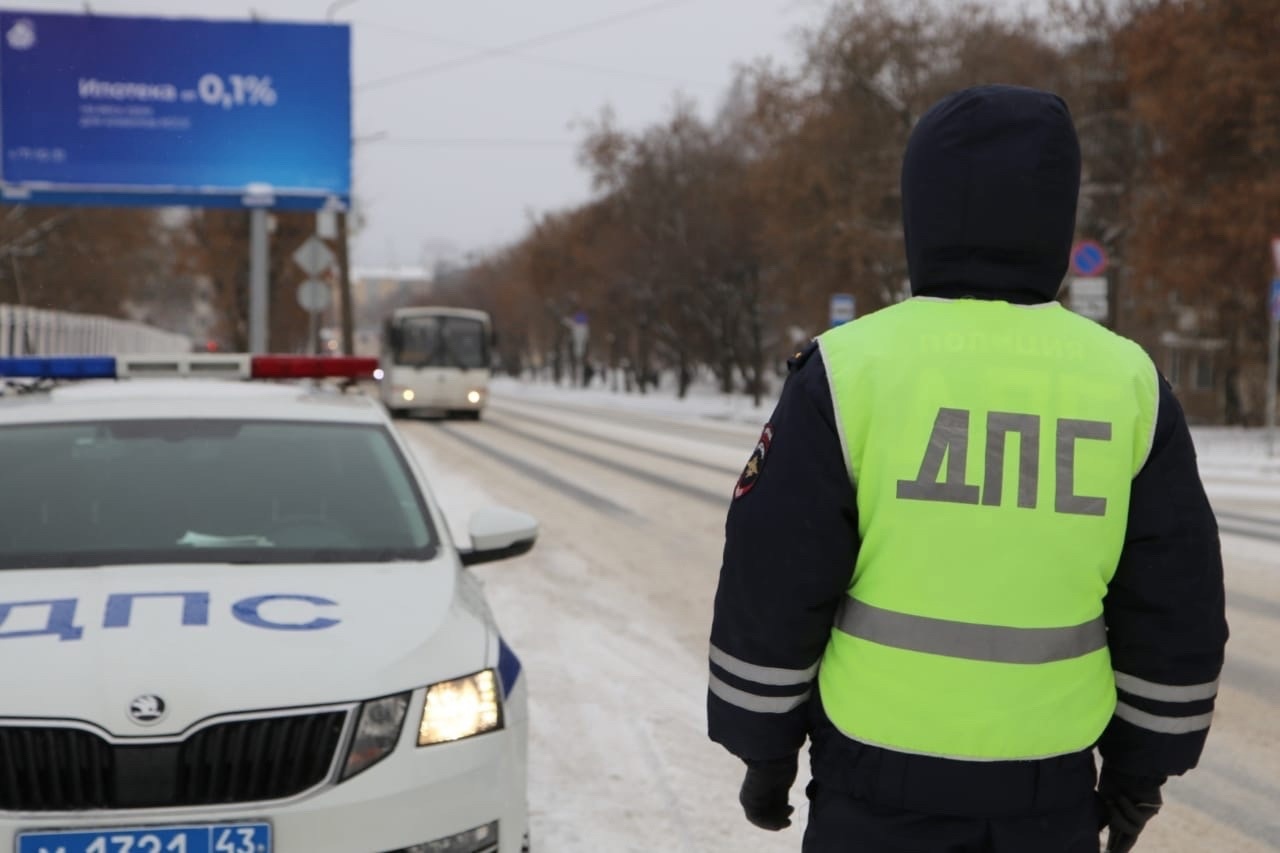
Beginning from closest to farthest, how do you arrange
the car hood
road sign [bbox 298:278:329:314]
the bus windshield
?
the car hood < road sign [bbox 298:278:329:314] < the bus windshield

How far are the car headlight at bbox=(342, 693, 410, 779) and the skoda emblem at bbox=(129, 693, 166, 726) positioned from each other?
420 millimetres

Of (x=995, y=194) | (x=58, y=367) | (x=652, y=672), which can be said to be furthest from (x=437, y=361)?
(x=995, y=194)

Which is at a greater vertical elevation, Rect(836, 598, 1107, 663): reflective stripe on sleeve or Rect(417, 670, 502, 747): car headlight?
Rect(836, 598, 1107, 663): reflective stripe on sleeve

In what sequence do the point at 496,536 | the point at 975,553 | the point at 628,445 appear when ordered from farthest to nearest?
the point at 628,445 → the point at 496,536 → the point at 975,553

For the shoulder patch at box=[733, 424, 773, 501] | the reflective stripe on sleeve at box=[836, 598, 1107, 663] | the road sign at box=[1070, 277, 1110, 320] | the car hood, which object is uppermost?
the road sign at box=[1070, 277, 1110, 320]

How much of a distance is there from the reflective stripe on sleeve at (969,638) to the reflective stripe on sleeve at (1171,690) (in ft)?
0.40

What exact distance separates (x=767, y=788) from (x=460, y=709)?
141cm

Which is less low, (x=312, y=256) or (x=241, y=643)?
(x=312, y=256)

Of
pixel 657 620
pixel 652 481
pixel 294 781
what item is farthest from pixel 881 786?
pixel 652 481

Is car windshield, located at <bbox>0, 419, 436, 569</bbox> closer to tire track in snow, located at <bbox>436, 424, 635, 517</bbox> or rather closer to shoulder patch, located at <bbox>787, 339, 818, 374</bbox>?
shoulder patch, located at <bbox>787, 339, 818, 374</bbox>

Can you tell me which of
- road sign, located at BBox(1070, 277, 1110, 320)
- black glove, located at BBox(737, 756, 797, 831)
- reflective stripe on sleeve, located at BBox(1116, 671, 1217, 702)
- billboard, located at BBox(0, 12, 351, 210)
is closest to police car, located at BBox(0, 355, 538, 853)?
black glove, located at BBox(737, 756, 797, 831)

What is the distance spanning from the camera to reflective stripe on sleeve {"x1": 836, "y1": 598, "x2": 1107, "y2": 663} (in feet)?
6.82

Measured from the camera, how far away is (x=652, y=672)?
6.63 metres

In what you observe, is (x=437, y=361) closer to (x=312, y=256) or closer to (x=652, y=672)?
(x=312, y=256)
